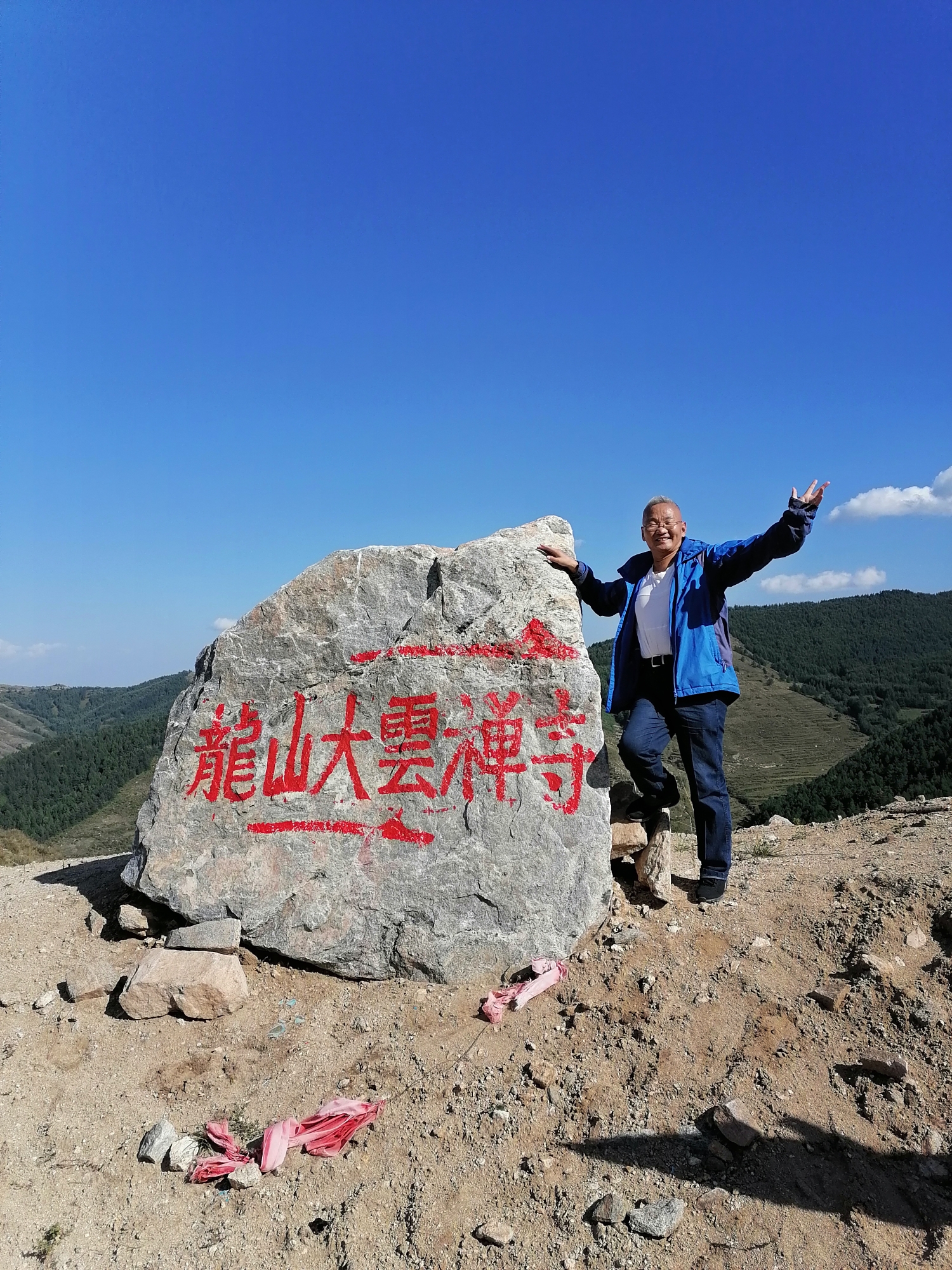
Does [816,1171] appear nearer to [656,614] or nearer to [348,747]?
[656,614]

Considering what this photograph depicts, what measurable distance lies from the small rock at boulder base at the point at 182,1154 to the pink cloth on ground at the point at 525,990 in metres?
1.90

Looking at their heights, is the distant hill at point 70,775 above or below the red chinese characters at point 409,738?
below

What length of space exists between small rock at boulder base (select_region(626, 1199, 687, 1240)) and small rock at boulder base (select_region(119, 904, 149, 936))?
4.56 m

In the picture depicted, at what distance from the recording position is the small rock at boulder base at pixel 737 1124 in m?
3.51

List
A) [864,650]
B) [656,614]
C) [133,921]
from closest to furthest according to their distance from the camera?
[656,614] → [133,921] → [864,650]

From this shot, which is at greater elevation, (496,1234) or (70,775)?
(496,1234)

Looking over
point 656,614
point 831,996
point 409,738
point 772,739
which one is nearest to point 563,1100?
point 831,996

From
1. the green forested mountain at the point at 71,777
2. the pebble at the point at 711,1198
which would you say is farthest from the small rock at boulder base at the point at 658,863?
the green forested mountain at the point at 71,777

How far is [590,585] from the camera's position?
6.07m

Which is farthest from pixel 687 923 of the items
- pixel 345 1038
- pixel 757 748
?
pixel 757 748

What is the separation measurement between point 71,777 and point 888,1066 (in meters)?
72.9

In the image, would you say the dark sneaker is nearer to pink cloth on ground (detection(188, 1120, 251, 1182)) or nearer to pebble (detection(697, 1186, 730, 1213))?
pebble (detection(697, 1186, 730, 1213))

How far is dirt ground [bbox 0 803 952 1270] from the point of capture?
3.28m

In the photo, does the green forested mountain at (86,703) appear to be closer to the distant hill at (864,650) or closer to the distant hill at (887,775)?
the distant hill at (864,650)
